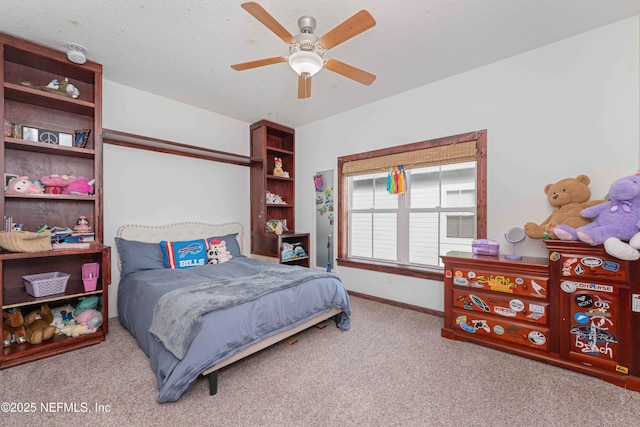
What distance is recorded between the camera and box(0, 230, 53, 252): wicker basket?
2039 millimetres

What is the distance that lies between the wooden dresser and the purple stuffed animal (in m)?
0.10

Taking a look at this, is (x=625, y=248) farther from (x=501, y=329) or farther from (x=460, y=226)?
(x=460, y=226)

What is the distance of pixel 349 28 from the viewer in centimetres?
161

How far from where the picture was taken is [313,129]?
4.31 metres

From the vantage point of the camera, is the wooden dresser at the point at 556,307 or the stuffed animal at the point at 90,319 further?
the stuffed animal at the point at 90,319

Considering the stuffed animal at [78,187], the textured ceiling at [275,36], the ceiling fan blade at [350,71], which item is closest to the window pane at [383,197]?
the textured ceiling at [275,36]

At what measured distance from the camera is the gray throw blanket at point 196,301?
5.57 feet

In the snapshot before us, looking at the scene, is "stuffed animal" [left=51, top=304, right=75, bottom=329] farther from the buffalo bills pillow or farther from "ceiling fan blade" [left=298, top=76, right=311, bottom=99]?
"ceiling fan blade" [left=298, top=76, right=311, bottom=99]

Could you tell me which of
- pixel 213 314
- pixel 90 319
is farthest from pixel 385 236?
pixel 90 319

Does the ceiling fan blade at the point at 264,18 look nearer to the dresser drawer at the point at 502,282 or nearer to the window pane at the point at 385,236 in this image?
the dresser drawer at the point at 502,282

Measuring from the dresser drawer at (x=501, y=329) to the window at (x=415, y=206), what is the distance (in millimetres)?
684

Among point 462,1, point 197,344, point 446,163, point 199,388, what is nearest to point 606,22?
point 462,1

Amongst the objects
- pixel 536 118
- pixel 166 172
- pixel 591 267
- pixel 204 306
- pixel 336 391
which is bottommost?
pixel 336 391

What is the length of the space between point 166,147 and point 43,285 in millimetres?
1891
